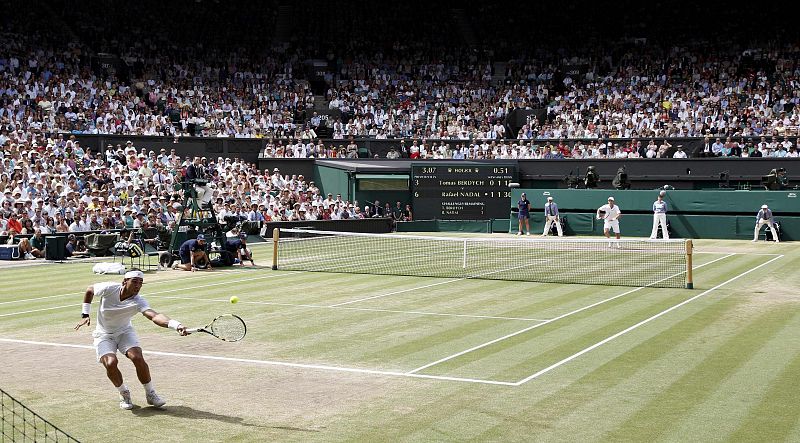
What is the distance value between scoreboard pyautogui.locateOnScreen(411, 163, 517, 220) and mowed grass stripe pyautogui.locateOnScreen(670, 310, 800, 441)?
31093 mm

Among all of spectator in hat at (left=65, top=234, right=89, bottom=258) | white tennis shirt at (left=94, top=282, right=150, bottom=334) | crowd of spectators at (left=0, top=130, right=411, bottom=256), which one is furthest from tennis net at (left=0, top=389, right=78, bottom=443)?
spectator in hat at (left=65, top=234, right=89, bottom=258)

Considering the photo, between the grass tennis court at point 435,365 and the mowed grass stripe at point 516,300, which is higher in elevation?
the mowed grass stripe at point 516,300

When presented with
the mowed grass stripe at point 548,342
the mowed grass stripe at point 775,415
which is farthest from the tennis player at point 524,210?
the mowed grass stripe at point 775,415

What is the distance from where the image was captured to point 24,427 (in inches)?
411

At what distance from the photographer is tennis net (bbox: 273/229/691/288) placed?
2600 cm

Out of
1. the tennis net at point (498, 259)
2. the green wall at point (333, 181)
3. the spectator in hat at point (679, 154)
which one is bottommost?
the tennis net at point (498, 259)

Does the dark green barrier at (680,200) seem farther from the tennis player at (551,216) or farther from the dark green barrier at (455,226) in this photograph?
the dark green barrier at (455,226)

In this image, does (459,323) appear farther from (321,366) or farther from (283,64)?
(283,64)

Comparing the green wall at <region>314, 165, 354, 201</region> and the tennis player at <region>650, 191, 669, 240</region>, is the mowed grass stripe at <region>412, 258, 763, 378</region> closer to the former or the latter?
the tennis player at <region>650, 191, 669, 240</region>

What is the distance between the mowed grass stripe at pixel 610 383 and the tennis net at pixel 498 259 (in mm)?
7300

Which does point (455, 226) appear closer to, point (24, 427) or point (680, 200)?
point (680, 200)

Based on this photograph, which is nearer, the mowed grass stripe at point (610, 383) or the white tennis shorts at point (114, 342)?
the mowed grass stripe at point (610, 383)

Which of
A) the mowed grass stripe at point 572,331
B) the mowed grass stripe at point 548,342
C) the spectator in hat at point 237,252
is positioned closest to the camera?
the mowed grass stripe at point 548,342

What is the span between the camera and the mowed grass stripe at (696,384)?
34.1 feet
